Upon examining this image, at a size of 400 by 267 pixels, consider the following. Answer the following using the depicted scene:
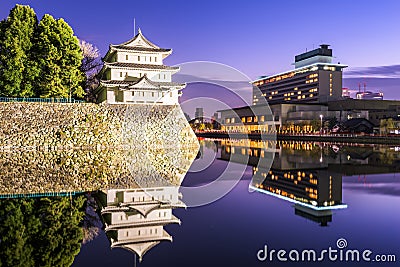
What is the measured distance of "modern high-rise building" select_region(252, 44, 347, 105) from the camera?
331 ft

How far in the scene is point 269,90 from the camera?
124438 mm

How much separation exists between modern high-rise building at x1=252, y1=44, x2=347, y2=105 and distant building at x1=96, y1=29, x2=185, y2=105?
61896mm

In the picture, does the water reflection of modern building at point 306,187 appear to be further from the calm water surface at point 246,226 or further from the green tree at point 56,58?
the green tree at point 56,58

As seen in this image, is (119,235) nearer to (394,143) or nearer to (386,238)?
(386,238)

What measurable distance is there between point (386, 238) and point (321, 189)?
5.35m

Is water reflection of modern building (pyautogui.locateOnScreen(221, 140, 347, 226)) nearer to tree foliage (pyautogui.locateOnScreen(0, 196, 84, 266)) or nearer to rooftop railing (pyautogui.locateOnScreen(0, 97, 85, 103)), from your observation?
tree foliage (pyautogui.locateOnScreen(0, 196, 84, 266))

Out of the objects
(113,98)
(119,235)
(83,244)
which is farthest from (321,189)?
(113,98)

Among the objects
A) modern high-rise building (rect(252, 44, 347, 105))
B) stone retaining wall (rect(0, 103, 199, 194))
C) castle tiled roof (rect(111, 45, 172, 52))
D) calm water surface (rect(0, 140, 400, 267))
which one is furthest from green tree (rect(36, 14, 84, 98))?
modern high-rise building (rect(252, 44, 347, 105))

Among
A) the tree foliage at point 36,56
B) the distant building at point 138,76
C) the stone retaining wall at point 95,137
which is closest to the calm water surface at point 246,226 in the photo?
the stone retaining wall at point 95,137

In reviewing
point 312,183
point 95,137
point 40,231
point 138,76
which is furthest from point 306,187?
point 138,76

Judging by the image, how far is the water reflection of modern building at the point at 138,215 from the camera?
745 centimetres

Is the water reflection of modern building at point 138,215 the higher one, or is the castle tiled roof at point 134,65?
the castle tiled roof at point 134,65

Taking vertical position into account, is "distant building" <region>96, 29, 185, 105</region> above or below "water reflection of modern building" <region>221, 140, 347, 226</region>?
above

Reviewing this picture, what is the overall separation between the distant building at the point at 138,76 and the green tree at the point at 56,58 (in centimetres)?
296
